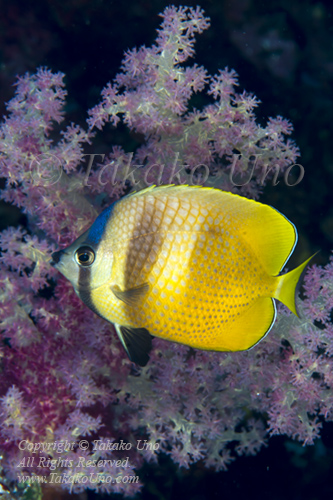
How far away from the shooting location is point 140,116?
2328 mm

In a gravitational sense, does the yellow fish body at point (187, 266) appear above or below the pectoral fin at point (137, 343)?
above

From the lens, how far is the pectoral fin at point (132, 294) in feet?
5.24

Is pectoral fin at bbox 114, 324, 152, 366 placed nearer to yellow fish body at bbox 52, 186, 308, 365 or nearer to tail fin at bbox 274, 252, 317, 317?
yellow fish body at bbox 52, 186, 308, 365

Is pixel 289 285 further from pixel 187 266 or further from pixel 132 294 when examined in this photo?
pixel 132 294

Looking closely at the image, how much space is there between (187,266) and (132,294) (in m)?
0.29

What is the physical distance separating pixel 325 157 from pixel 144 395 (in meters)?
2.48

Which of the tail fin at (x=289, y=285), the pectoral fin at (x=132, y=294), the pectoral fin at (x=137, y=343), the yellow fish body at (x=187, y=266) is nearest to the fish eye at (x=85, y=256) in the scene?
the yellow fish body at (x=187, y=266)

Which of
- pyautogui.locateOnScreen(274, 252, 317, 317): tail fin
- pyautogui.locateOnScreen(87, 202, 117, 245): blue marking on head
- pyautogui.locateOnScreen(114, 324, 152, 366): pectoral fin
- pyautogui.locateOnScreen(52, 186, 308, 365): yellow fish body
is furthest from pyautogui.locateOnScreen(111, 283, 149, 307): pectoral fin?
pyautogui.locateOnScreen(274, 252, 317, 317): tail fin

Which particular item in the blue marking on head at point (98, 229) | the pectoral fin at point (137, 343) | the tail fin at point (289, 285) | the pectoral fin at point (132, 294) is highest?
the tail fin at point (289, 285)

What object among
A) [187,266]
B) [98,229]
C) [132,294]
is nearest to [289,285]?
[187,266]

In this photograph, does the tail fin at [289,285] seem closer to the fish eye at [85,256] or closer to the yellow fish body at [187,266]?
the yellow fish body at [187,266]

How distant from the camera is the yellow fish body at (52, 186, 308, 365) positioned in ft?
5.35

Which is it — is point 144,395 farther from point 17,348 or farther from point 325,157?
point 325,157

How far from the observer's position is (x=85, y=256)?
5.43ft
